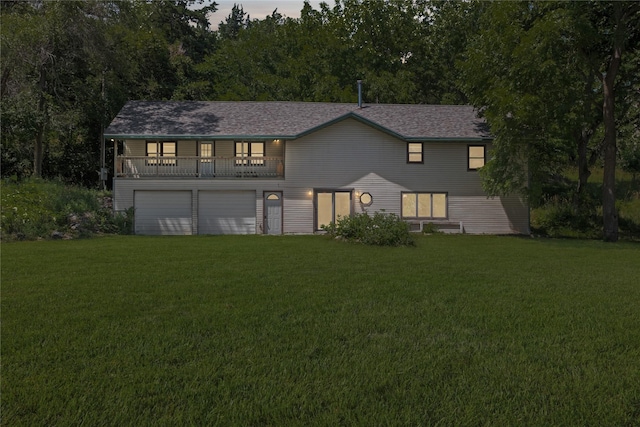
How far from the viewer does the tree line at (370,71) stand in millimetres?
22172

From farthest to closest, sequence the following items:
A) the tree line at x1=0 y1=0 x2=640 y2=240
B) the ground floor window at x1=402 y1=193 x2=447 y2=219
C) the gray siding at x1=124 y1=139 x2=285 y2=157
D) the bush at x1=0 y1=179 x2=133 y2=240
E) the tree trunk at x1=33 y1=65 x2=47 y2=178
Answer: the tree trunk at x1=33 y1=65 x2=47 y2=178 < the gray siding at x1=124 y1=139 x2=285 y2=157 < the ground floor window at x1=402 y1=193 x2=447 y2=219 < the tree line at x1=0 y1=0 x2=640 y2=240 < the bush at x1=0 y1=179 x2=133 y2=240

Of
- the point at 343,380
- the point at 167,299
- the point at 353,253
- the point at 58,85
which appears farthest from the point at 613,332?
the point at 58,85

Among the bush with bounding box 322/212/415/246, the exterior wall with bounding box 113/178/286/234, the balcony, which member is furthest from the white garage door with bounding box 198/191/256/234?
the bush with bounding box 322/212/415/246

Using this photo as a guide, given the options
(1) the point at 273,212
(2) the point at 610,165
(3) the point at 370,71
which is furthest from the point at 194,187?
(3) the point at 370,71

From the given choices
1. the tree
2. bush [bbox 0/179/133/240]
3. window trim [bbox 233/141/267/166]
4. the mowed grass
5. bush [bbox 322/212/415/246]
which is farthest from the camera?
window trim [bbox 233/141/267/166]

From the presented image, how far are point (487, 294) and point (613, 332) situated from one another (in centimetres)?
240

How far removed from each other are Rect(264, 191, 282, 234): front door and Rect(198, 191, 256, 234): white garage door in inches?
25.2

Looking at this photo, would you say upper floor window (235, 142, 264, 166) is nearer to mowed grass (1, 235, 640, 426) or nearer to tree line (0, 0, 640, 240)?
tree line (0, 0, 640, 240)

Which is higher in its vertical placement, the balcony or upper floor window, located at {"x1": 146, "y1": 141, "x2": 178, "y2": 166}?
upper floor window, located at {"x1": 146, "y1": 141, "x2": 178, "y2": 166}

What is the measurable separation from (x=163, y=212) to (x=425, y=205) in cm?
1372

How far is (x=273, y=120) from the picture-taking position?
27.2 metres

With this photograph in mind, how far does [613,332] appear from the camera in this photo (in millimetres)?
6168

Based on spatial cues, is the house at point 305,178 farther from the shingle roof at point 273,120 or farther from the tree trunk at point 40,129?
the tree trunk at point 40,129

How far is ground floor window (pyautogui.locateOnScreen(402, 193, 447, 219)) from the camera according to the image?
85.2 ft
